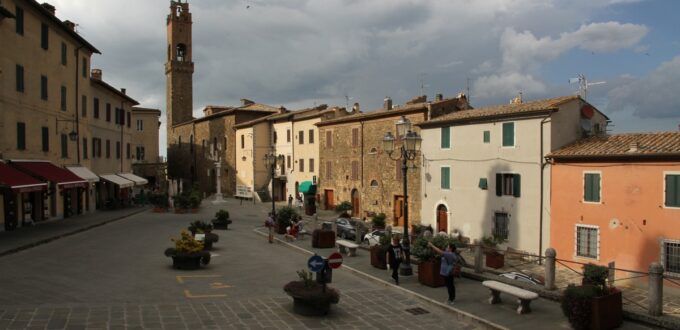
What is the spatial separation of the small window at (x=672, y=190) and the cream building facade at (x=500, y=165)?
5.76m

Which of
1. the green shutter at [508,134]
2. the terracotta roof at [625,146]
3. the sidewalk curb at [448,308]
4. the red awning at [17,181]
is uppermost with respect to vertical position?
the green shutter at [508,134]

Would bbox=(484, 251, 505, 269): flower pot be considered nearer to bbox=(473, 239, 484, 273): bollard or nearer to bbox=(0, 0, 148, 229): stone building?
bbox=(473, 239, 484, 273): bollard

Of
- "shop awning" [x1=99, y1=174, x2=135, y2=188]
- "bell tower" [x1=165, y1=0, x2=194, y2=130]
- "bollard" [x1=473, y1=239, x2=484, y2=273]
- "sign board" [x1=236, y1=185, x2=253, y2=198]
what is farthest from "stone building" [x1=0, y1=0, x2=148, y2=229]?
"bell tower" [x1=165, y1=0, x2=194, y2=130]

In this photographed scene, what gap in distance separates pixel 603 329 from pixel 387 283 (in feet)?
19.0

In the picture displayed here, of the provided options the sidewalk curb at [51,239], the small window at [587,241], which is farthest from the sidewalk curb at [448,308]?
the small window at [587,241]

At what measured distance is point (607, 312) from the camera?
959 centimetres

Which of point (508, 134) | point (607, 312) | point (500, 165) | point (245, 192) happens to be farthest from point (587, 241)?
point (245, 192)

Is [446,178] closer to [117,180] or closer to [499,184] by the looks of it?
[499,184]

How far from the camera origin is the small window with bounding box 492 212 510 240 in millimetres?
28438

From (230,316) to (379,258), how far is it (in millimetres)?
6500

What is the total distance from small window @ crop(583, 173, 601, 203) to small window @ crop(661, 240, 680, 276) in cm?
344

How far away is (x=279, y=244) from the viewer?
23.2 m

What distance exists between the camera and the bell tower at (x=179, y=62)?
76.9 m

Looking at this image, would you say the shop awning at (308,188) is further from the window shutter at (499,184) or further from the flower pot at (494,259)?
the flower pot at (494,259)
